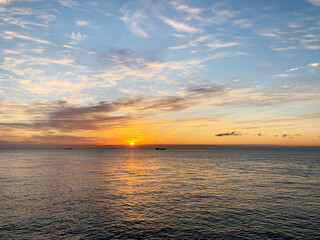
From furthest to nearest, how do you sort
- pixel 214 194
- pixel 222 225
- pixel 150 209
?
pixel 214 194, pixel 150 209, pixel 222 225

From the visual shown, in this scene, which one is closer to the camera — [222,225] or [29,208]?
[222,225]

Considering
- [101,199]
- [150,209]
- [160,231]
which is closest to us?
[160,231]

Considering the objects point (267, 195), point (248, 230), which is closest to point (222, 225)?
point (248, 230)

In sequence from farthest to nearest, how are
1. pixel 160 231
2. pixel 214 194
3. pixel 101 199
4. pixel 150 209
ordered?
pixel 214 194, pixel 101 199, pixel 150 209, pixel 160 231

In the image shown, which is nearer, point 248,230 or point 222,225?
point 248,230

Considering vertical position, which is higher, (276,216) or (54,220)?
(54,220)

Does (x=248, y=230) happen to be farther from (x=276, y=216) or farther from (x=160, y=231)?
(x=160, y=231)

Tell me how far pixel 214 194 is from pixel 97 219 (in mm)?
24600

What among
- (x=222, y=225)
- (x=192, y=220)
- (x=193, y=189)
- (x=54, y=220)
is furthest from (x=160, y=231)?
(x=193, y=189)

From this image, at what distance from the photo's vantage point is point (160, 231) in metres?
26.6

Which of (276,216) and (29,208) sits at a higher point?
(29,208)

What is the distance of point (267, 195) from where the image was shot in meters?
44.9

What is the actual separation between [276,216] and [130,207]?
2190 cm

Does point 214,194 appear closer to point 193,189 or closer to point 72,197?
point 193,189
